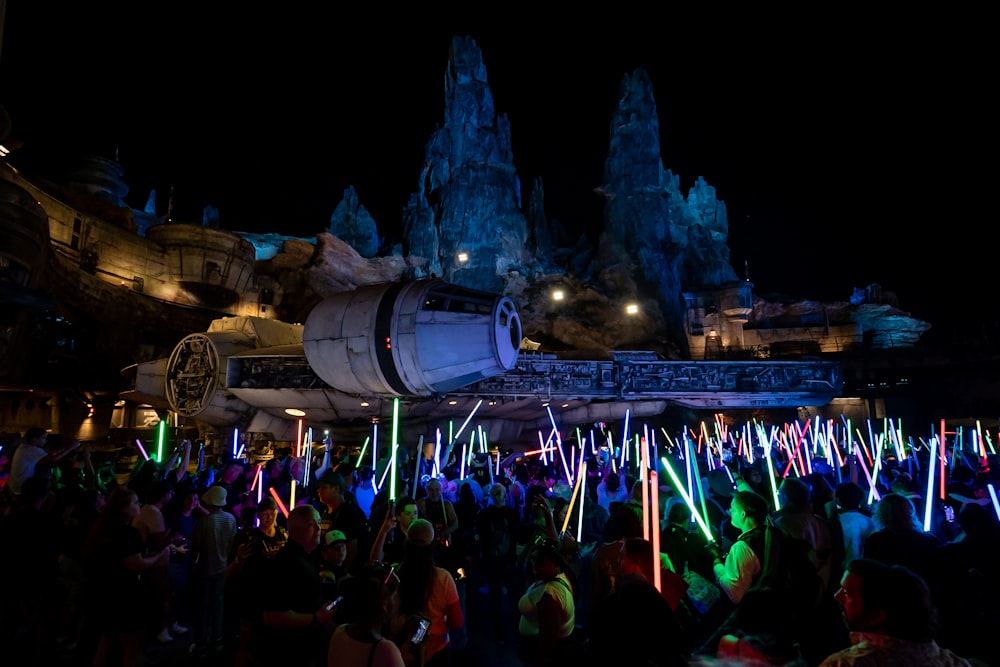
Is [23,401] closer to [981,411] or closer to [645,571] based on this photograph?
[645,571]

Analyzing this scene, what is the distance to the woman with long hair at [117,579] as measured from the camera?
4938mm

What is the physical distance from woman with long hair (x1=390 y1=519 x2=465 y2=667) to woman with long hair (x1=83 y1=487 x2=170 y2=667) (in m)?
3.07

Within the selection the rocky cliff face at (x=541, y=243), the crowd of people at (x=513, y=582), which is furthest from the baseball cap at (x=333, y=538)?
the rocky cliff face at (x=541, y=243)

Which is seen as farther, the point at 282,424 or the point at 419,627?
the point at 282,424

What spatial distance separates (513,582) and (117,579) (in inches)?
193

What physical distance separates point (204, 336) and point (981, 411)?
149ft

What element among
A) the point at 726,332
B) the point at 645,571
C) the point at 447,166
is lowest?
the point at 645,571

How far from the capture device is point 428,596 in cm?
425

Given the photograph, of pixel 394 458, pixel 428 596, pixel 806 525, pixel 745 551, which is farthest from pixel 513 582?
pixel 806 525

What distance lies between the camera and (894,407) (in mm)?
35469

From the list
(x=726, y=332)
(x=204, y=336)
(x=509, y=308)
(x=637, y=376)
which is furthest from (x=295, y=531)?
(x=726, y=332)

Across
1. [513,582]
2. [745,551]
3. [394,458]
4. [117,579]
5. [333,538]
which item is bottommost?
[513,582]

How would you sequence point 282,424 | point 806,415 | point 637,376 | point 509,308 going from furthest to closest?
point 806,415 → point 637,376 → point 282,424 → point 509,308

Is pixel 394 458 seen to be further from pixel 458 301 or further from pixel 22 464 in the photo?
pixel 22 464
